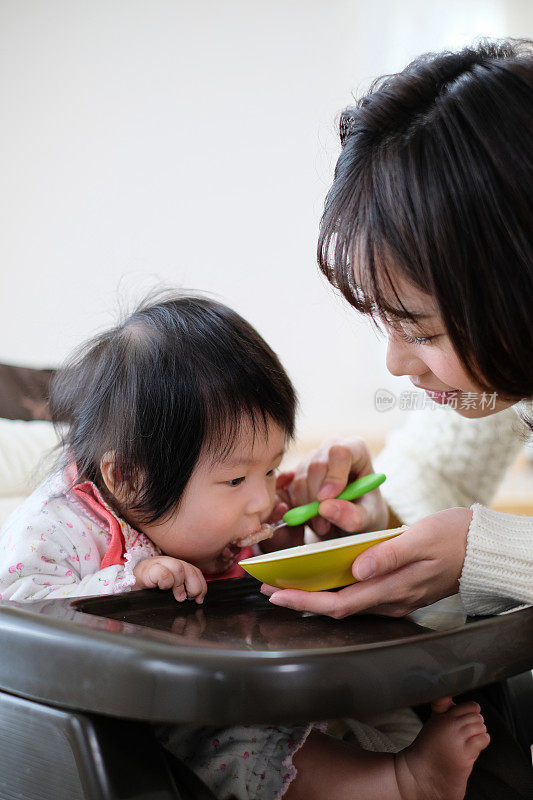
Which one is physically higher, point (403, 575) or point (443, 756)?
point (403, 575)

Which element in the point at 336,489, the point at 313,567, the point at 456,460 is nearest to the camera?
the point at 313,567

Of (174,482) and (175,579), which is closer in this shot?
(175,579)

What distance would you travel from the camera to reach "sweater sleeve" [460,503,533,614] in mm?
654

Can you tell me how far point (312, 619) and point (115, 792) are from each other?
206 millimetres

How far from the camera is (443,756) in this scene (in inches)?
25.6

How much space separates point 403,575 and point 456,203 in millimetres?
314

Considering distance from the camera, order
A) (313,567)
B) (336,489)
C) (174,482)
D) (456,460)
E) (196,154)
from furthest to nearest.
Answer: (196,154)
(456,460)
(336,489)
(174,482)
(313,567)

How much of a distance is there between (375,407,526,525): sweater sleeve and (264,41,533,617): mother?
17.3 inches

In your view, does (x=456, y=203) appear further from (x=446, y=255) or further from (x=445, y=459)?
(x=445, y=459)

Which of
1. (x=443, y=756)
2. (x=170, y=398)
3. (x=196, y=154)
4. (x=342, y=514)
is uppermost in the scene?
(x=196, y=154)

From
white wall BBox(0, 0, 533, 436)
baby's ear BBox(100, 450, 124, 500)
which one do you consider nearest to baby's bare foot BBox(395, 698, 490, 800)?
baby's ear BBox(100, 450, 124, 500)

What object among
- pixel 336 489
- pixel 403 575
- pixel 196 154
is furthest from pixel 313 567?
pixel 196 154

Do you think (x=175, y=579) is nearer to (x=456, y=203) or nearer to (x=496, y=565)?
(x=496, y=565)

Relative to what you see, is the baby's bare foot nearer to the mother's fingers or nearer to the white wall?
the mother's fingers
